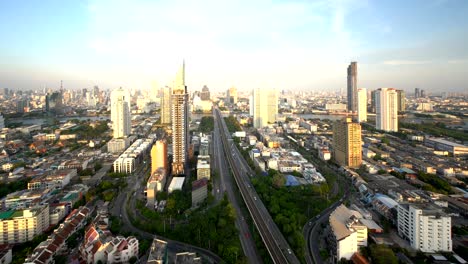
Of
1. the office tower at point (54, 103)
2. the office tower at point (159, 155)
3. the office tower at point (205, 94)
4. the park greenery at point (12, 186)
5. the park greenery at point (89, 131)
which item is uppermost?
the office tower at point (205, 94)

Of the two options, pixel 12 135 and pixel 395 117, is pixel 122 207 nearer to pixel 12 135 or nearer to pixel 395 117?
pixel 12 135

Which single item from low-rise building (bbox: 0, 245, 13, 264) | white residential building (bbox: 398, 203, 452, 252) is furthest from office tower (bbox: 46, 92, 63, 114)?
white residential building (bbox: 398, 203, 452, 252)

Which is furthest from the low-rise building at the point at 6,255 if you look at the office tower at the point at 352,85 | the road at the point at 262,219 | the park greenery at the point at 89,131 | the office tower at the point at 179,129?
the office tower at the point at 352,85

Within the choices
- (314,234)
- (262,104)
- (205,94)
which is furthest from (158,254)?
(205,94)

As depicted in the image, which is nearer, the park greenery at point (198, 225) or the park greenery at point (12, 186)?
the park greenery at point (198, 225)

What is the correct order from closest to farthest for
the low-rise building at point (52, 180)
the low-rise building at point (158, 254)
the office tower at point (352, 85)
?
the low-rise building at point (158, 254) < the low-rise building at point (52, 180) < the office tower at point (352, 85)

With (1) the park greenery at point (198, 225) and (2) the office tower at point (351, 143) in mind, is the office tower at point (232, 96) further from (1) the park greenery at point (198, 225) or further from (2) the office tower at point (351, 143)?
(1) the park greenery at point (198, 225)

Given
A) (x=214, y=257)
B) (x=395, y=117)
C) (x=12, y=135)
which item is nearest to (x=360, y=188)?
(x=214, y=257)

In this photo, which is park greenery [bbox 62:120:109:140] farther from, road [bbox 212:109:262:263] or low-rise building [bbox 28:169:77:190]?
low-rise building [bbox 28:169:77:190]
